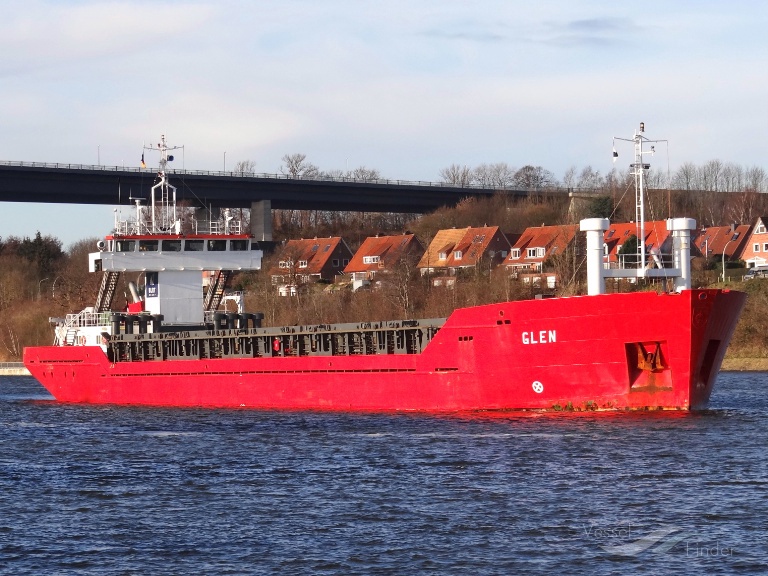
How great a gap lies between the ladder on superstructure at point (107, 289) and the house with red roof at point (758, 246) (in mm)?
49313

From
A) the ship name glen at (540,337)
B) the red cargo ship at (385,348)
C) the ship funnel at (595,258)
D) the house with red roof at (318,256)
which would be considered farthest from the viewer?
the house with red roof at (318,256)

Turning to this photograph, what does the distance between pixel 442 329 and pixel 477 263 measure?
44.7 m

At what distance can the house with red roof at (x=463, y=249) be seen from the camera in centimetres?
8325

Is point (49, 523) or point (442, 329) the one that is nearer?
point (49, 523)

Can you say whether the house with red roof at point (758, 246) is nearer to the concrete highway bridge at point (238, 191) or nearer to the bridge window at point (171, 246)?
the concrete highway bridge at point (238, 191)

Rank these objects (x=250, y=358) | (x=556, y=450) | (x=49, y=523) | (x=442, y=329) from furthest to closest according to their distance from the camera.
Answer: (x=250, y=358) → (x=442, y=329) → (x=556, y=450) → (x=49, y=523)

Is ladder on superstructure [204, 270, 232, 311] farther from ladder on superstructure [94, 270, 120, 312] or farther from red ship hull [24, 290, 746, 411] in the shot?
red ship hull [24, 290, 746, 411]

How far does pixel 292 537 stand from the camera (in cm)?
1820

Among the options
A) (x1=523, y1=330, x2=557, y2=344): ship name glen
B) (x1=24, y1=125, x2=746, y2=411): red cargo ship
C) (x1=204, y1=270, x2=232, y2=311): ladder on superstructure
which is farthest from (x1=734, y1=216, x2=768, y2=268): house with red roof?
(x1=523, y1=330, x2=557, y2=344): ship name glen

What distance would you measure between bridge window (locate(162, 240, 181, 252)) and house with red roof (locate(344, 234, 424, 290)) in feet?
137

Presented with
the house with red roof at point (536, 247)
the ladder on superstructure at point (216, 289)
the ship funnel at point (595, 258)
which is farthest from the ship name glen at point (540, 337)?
the house with red roof at point (536, 247)

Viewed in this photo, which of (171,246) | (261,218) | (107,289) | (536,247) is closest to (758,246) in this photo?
(536,247)

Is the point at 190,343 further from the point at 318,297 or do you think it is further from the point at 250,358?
the point at 318,297

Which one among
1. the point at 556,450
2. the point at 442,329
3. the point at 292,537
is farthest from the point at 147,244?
the point at 292,537
